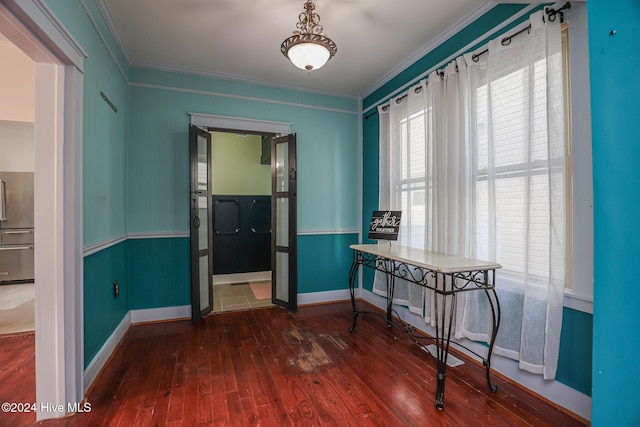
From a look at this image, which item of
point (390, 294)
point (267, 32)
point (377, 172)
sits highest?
point (267, 32)

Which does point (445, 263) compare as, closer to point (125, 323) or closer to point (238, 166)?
point (125, 323)

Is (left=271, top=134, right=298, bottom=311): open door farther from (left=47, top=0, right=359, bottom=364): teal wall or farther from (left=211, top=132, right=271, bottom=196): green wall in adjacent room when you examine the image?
(left=211, top=132, right=271, bottom=196): green wall in adjacent room

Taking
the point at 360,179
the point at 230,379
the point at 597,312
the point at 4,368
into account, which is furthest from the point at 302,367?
the point at 360,179

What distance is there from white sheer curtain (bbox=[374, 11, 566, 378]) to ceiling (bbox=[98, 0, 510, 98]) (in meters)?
0.43

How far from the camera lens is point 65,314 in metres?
1.68

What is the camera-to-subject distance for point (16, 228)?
173 inches

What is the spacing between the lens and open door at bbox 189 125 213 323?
3049 mm

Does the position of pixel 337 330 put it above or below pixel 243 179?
below

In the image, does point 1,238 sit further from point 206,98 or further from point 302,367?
point 302,367

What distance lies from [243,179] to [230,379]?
3786mm

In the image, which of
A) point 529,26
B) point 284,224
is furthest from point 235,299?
point 529,26

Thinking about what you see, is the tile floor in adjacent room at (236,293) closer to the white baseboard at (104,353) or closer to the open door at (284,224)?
the open door at (284,224)

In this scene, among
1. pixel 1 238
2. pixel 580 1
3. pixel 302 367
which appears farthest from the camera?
pixel 1 238

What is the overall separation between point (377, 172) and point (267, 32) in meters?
1.92
